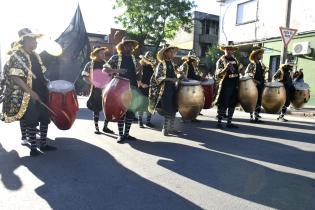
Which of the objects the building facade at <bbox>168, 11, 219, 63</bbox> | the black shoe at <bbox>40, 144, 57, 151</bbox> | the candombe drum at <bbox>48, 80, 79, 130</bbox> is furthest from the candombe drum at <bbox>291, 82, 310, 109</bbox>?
the building facade at <bbox>168, 11, 219, 63</bbox>

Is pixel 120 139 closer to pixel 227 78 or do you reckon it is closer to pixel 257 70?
pixel 227 78

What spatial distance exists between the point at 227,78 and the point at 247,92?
557mm

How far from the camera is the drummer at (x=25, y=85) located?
5.45m

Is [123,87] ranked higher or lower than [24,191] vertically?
higher

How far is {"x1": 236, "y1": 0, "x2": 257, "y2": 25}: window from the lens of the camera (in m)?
20.5

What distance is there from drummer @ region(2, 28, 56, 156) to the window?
1684 cm

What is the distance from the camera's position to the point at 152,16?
30.2 metres

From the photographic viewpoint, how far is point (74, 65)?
516 inches

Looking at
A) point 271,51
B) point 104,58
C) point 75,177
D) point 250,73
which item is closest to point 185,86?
point 104,58

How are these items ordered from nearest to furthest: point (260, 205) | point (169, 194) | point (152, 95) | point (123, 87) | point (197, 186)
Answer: point (260, 205) → point (169, 194) → point (197, 186) → point (123, 87) → point (152, 95)

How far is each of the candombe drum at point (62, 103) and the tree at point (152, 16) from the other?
24724 mm

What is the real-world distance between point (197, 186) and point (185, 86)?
9.72 feet

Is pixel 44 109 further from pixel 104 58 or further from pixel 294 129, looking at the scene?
pixel 294 129

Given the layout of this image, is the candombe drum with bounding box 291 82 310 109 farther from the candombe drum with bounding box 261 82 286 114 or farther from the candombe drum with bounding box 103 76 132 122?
the candombe drum with bounding box 103 76 132 122
